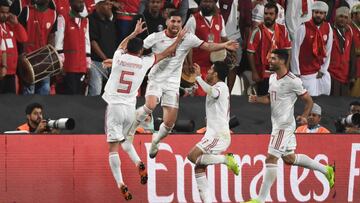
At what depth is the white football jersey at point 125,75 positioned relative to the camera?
22203 millimetres

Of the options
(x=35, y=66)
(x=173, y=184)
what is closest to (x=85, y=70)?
(x=35, y=66)

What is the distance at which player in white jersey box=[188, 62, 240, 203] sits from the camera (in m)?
22.2

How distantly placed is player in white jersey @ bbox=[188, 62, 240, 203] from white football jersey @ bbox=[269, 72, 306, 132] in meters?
0.73

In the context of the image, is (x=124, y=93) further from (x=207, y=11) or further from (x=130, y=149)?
(x=207, y=11)

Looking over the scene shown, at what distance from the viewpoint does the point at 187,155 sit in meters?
23.1

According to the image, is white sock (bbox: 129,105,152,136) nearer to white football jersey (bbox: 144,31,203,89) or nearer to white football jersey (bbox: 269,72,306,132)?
white football jersey (bbox: 144,31,203,89)

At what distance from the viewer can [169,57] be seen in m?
23.0

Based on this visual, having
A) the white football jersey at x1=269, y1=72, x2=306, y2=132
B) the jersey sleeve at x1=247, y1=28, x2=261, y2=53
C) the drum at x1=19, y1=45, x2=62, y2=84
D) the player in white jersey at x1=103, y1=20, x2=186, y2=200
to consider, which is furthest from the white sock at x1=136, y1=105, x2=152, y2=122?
the jersey sleeve at x1=247, y1=28, x2=261, y2=53

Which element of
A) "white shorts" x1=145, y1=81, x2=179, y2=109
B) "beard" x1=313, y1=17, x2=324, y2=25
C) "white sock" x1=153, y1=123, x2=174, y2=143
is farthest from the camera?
"beard" x1=313, y1=17, x2=324, y2=25

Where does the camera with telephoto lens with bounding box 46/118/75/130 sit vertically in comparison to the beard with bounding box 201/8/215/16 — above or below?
below

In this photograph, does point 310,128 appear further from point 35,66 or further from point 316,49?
point 35,66

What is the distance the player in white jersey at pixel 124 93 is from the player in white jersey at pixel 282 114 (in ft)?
5.29

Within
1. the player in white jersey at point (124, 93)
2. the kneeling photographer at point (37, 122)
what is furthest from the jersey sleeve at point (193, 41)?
the kneeling photographer at point (37, 122)

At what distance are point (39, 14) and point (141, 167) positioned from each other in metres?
3.61
